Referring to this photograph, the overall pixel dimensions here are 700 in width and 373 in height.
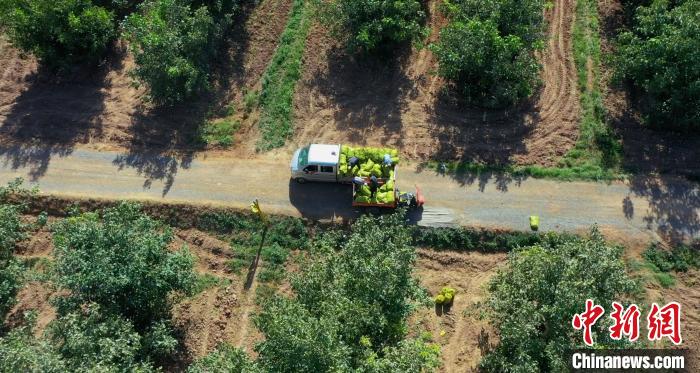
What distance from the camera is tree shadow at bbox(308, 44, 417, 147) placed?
3803 cm

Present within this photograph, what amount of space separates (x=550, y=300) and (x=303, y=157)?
16.5 meters

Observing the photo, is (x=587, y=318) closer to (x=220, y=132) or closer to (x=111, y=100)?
(x=220, y=132)

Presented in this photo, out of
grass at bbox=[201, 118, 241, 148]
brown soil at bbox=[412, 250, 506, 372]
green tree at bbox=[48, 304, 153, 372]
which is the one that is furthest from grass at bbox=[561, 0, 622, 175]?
green tree at bbox=[48, 304, 153, 372]

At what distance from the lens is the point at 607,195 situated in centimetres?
3484

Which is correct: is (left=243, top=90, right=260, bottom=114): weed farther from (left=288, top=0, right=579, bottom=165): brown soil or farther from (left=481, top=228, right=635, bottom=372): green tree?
(left=481, top=228, right=635, bottom=372): green tree

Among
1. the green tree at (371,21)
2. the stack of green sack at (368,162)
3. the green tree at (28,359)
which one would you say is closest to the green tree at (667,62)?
the green tree at (371,21)

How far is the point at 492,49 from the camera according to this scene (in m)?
36.4

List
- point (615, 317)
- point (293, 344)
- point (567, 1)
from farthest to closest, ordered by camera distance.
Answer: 1. point (567, 1)
2. point (615, 317)
3. point (293, 344)

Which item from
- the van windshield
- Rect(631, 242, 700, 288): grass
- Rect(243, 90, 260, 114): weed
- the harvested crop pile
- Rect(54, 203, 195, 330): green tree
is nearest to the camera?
Rect(54, 203, 195, 330): green tree

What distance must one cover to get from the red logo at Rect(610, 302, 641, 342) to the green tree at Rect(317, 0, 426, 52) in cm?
2200

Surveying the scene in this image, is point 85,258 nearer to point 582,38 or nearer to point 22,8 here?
point 22,8

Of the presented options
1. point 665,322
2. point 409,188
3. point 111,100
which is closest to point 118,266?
point 409,188

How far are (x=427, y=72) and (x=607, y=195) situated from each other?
562 inches

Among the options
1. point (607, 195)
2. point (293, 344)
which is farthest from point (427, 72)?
point (293, 344)
